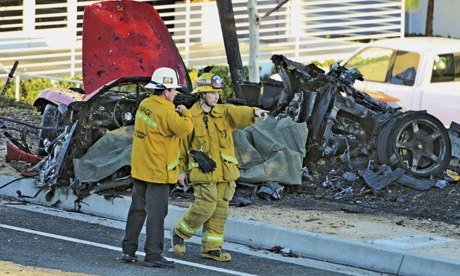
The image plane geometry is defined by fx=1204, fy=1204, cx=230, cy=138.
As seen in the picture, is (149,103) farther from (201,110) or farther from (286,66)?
(286,66)

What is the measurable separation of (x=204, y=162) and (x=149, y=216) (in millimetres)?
687

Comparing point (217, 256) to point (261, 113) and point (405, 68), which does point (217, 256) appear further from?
point (405, 68)

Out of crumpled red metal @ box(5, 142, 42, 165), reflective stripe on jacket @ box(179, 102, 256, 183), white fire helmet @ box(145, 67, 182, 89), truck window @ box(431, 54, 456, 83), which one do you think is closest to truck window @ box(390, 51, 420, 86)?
truck window @ box(431, 54, 456, 83)

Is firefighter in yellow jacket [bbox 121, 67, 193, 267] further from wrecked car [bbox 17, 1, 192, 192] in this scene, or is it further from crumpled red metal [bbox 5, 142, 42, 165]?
crumpled red metal [bbox 5, 142, 42, 165]

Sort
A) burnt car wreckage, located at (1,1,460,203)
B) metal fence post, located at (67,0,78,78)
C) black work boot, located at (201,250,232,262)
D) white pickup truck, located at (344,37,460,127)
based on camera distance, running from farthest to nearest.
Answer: metal fence post, located at (67,0,78,78)
white pickup truck, located at (344,37,460,127)
burnt car wreckage, located at (1,1,460,203)
black work boot, located at (201,250,232,262)

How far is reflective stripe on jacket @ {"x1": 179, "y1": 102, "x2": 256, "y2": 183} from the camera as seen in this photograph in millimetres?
10188

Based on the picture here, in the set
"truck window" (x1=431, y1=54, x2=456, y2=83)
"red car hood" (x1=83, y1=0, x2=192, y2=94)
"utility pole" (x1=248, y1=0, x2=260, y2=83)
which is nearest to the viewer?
"red car hood" (x1=83, y1=0, x2=192, y2=94)

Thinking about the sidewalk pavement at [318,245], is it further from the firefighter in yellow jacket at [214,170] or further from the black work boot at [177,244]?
the black work boot at [177,244]

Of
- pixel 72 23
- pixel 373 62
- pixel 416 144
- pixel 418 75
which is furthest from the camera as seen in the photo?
pixel 72 23

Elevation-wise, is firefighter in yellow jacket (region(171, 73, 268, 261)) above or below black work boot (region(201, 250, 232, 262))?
above

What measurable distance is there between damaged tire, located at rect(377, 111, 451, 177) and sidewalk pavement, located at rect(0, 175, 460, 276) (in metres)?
2.64

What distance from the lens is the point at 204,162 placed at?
396 inches

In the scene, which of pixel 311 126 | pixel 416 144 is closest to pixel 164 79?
pixel 311 126

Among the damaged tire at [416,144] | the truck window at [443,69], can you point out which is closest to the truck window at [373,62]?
the truck window at [443,69]
